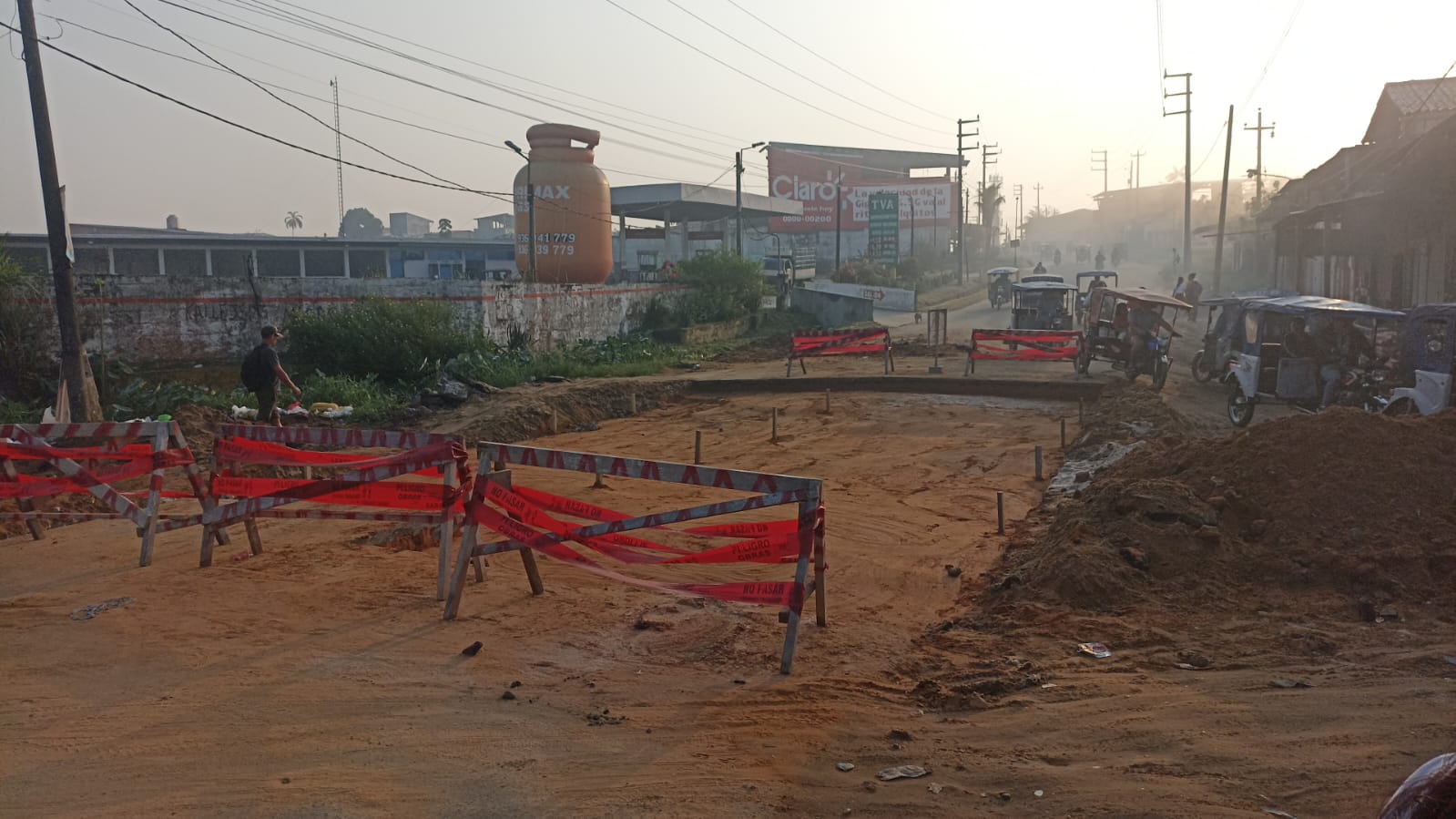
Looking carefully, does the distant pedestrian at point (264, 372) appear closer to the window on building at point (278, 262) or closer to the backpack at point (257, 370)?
the backpack at point (257, 370)

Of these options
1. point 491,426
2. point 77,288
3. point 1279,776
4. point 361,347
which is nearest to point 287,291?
point 361,347

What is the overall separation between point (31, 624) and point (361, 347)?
15265 millimetres

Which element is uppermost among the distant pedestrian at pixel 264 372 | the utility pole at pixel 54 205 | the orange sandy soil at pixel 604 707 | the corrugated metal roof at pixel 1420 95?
the corrugated metal roof at pixel 1420 95

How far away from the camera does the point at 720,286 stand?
37.3 m

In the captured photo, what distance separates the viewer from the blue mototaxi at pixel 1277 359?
14.1 meters

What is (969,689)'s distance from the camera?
5.33 meters

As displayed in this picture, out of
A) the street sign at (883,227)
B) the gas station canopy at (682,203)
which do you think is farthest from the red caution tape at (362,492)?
the street sign at (883,227)

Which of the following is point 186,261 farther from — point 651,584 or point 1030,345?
point 651,584

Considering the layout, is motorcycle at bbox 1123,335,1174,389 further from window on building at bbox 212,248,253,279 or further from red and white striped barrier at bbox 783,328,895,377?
window on building at bbox 212,248,253,279

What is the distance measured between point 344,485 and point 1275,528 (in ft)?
22.0

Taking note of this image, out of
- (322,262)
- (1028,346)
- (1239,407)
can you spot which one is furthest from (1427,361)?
(322,262)

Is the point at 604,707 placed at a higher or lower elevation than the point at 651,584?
lower

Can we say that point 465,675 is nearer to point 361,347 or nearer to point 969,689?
point 969,689

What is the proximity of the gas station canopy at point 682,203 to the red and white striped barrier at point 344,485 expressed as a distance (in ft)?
120
